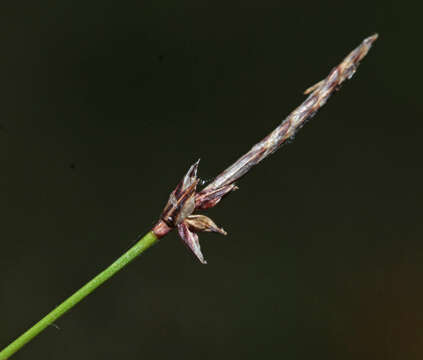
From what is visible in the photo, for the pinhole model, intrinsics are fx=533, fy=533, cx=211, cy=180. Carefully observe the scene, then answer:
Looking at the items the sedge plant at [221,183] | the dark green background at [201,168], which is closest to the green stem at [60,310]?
the sedge plant at [221,183]

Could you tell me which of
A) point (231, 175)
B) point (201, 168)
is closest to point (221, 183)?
point (231, 175)

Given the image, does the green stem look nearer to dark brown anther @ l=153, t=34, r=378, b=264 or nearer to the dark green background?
dark brown anther @ l=153, t=34, r=378, b=264

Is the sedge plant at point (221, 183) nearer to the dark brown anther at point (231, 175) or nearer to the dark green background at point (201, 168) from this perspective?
the dark brown anther at point (231, 175)

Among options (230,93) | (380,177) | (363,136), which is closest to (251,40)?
(230,93)

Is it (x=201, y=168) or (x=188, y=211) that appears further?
(x=201, y=168)

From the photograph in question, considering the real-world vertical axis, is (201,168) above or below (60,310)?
above

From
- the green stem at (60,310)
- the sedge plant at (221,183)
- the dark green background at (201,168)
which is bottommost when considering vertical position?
the green stem at (60,310)

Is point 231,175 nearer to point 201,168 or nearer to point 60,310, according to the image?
point 60,310

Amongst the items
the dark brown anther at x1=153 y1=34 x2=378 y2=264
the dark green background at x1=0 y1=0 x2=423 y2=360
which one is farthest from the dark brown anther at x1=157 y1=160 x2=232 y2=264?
the dark green background at x1=0 y1=0 x2=423 y2=360
